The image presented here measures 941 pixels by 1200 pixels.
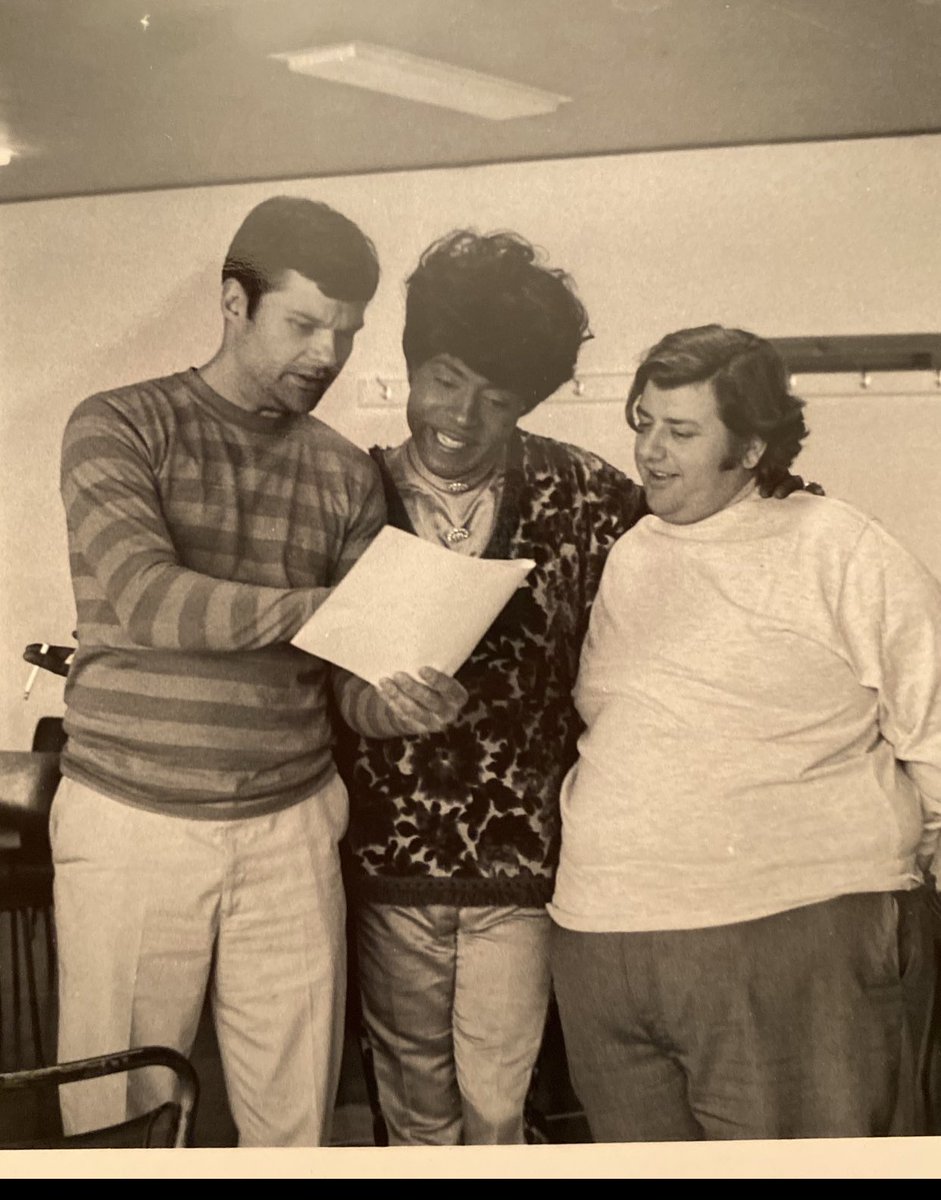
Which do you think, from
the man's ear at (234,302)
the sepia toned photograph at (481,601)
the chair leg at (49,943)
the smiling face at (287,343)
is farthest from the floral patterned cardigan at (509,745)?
the chair leg at (49,943)

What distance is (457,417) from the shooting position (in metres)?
1.49

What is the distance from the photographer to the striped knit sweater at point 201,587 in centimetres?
144

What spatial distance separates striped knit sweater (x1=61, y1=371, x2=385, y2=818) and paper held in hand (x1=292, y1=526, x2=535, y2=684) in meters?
0.03

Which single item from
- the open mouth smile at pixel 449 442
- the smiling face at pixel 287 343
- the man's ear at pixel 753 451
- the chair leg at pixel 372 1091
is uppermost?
the smiling face at pixel 287 343

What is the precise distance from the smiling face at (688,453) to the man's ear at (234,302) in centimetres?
50

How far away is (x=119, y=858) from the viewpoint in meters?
1.45

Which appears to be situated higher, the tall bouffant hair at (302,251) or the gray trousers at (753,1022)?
the tall bouffant hair at (302,251)

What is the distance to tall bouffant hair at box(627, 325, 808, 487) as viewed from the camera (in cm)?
146

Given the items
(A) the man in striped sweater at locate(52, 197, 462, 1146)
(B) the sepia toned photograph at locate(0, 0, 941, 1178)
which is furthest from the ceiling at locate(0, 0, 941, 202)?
(A) the man in striped sweater at locate(52, 197, 462, 1146)

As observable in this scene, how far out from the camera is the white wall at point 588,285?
1.47m

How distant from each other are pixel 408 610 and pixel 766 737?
1.50 ft

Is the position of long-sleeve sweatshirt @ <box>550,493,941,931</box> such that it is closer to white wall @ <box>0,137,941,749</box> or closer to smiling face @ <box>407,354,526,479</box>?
white wall @ <box>0,137,941,749</box>

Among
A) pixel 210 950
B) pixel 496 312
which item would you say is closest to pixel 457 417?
pixel 496 312

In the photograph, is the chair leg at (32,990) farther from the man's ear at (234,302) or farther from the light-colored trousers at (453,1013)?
the man's ear at (234,302)
